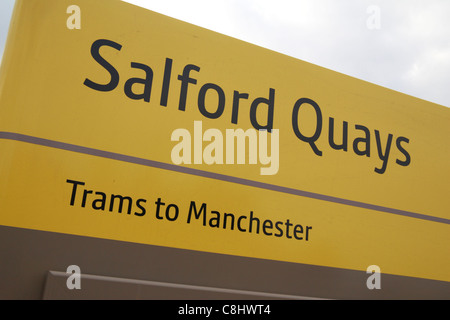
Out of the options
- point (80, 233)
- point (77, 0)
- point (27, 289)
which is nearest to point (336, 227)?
point (80, 233)

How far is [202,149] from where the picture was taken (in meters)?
1.66

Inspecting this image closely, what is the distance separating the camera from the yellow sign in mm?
1458

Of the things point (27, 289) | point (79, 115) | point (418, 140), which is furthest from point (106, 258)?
point (418, 140)

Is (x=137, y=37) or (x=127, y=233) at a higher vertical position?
(x=137, y=37)

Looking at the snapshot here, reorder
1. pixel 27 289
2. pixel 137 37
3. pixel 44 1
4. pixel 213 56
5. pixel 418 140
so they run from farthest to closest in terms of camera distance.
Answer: pixel 418 140
pixel 213 56
pixel 137 37
pixel 44 1
pixel 27 289

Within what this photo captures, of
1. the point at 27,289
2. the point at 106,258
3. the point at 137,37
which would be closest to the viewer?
the point at 27,289

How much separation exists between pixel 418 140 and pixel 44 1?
1.78 meters

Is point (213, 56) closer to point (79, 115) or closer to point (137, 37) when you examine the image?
point (137, 37)

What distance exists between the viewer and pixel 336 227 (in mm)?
1806

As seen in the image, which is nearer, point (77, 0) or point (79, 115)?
point (79, 115)

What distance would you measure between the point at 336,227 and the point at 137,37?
1115mm

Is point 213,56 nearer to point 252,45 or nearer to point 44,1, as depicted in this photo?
point 252,45

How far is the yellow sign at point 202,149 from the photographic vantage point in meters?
1.46

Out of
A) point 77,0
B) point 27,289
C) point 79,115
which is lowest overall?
point 27,289
